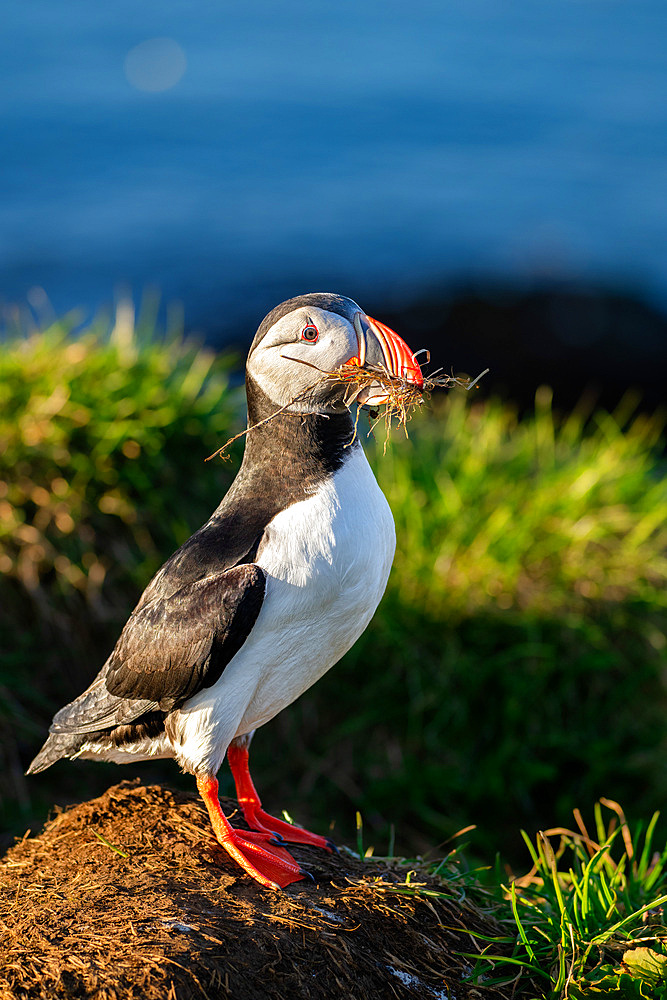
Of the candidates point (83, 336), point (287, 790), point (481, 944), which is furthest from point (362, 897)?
point (83, 336)

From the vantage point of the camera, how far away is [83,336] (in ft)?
19.0

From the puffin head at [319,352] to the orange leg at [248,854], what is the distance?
1.14 metres

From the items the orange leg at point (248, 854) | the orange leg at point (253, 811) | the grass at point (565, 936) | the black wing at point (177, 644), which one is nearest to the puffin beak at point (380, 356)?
the black wing at point (177, 644)

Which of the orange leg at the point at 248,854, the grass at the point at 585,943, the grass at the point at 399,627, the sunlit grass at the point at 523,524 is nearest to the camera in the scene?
the grass at the point at 585,943

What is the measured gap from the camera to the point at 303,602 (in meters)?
2.53

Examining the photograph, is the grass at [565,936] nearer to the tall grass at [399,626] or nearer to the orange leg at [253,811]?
the orange leg at [253,811]

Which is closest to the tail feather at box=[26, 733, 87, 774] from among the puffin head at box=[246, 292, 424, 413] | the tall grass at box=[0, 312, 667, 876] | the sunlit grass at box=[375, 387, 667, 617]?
the puffin head at box=[246, 292, 424, 413]

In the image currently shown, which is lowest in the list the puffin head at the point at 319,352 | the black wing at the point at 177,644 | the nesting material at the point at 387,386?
the black wing at the point at 177,644

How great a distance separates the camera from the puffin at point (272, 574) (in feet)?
8.23

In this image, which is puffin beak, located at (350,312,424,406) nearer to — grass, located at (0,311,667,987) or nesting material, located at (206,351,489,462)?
nesting material, located at (206,351,489,462)

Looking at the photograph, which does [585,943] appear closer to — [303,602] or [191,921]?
[191,921]

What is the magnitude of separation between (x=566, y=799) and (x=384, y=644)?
1.21 meters

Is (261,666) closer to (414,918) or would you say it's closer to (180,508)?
(414,918)

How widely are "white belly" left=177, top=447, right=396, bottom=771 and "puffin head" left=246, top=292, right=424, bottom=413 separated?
0.24m
